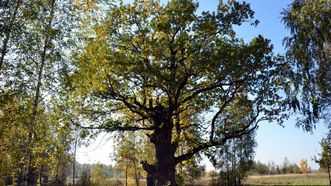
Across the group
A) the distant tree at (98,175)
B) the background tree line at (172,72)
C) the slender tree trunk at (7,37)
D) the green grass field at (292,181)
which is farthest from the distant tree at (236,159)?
the slender tree trunk at (7,37)

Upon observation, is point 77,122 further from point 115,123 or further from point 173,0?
point 173,0

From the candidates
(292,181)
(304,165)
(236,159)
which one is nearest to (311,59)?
(236,159)

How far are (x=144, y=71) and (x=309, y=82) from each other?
8398 millimetres

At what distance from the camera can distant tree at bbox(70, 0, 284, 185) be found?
1306cm

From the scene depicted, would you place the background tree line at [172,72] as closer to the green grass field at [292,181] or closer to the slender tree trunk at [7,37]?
the slender tree trunk at [7,37]

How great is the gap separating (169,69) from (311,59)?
726cm

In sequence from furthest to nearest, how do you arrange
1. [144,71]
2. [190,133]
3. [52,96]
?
1. [190,133]
2. [144,71]
3. [52,96]

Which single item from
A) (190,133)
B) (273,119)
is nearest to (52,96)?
(190,133)

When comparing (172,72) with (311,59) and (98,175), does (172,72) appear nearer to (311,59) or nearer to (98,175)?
(311,59)

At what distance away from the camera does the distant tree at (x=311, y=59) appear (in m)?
13.8

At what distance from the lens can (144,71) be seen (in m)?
12.5

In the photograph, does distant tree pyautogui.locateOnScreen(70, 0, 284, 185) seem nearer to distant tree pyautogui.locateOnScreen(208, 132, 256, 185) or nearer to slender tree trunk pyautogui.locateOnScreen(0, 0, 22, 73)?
slender tree trunk pyautogui.locateOnScreen(0, 0, 22, 73)

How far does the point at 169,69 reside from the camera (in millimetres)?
13750

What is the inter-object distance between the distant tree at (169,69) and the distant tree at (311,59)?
48.6 inches
